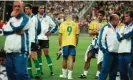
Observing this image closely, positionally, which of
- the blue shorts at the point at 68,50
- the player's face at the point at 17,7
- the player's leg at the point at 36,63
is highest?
the player's face at the point at 17,7

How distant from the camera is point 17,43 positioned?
10.7 m

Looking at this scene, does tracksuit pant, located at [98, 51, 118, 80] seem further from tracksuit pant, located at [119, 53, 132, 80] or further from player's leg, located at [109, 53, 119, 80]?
tracksuit pant, located at [119, 53, 132, 80]

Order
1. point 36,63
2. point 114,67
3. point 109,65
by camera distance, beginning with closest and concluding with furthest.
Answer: point 109,65, point 114,67, point 36,63

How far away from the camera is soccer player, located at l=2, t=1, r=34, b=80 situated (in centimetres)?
1066

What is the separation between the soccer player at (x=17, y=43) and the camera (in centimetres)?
1066

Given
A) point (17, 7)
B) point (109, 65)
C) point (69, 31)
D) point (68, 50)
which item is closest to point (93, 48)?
point (68, 50)

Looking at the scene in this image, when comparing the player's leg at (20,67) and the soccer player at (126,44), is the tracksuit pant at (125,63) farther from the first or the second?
the player's leg at (20,67)

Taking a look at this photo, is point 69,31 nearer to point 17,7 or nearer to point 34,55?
point 34,55

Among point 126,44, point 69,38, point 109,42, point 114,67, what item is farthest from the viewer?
point 69,38

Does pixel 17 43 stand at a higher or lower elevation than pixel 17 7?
lower

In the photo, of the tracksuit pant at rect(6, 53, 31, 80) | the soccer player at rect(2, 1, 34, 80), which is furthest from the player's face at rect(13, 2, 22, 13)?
the tracksuit pant at rect(6, 53, 31, 80)

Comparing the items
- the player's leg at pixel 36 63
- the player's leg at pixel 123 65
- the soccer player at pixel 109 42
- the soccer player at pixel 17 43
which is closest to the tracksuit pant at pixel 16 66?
the soccer player at pixel 17 43

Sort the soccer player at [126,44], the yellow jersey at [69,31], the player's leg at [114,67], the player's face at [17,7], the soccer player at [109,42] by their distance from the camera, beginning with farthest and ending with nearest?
the yellow jersey at [69,31] < the player's leg at [114,67] < the soccer player at [109,42] < the soccer player at [126,44] < the player's face at [17,7]

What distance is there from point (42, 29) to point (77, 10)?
38743 mm
